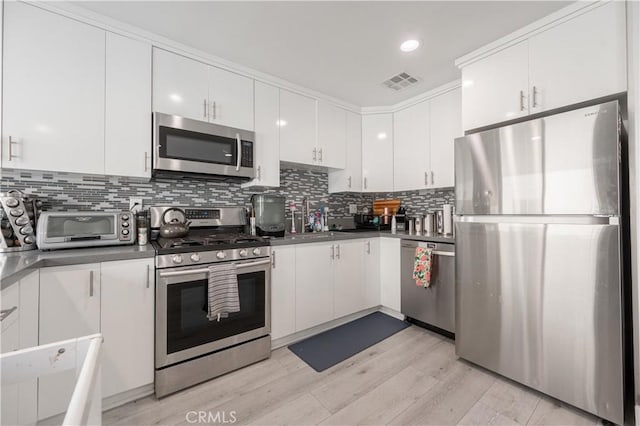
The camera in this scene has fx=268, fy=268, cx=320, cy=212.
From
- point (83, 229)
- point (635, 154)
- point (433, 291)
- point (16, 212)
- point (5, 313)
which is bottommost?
point (433, 291)

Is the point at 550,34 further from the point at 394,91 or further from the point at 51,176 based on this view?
the point at 51,176

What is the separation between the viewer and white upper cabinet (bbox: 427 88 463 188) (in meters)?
2.61

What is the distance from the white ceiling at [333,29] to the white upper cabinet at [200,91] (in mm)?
146

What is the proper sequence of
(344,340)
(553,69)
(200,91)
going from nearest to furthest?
(553,69) → (200,91) → (344,340)

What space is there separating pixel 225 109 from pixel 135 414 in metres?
2.15

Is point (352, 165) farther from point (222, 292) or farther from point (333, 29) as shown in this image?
point (222, 292)

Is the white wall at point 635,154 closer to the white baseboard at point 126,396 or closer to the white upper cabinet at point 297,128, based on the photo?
the white upper cabinet at point 297,128

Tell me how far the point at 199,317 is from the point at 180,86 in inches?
67.0

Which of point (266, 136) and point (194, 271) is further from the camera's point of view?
point (266, 136)

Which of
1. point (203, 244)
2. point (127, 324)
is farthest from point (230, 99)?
point (127, 324)

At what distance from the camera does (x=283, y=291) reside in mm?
2246

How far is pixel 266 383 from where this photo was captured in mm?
1801
